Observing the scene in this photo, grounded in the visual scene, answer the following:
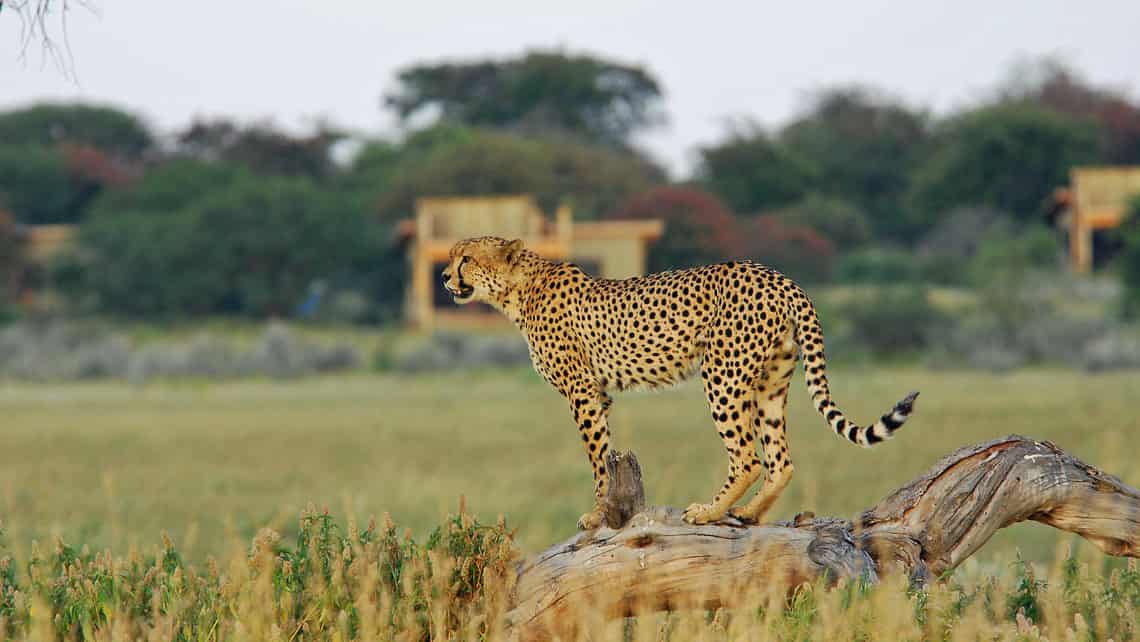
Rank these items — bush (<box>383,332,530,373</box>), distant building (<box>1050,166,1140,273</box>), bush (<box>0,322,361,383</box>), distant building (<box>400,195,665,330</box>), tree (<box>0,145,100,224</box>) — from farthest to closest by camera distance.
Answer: tree (<box>0,145,100,224</box>) → distant building (<box>1050,166,1140,273</box>) → distant building (<box>400,195,665,330</box>) → bush (<box>383,332,530,373</box>) → bush (<box>0,322,361,383</box>)

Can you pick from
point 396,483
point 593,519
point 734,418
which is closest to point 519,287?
point 593,519

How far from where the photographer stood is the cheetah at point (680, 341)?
5746mm

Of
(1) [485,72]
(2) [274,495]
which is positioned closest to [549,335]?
(2) [274,495]

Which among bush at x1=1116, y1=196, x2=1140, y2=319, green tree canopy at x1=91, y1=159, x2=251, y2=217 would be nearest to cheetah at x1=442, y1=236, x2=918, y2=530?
bush at x1=1116, y1=196, x2=1140, y2=319

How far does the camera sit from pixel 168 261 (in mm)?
43750

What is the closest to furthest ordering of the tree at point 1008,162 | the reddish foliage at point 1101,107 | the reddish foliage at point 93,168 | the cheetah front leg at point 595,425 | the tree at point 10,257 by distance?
the cheetah front leg at point 595,425
the tree at point 10,257
the reddish foliage at point 93,168
the tree at point 1008,162
the reddish foliage at point 1101,107

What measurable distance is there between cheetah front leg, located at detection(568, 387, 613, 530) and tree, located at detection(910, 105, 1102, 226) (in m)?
57.4

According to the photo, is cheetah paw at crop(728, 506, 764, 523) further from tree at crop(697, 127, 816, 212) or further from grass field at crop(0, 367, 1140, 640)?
tree at crop(697, 127, 816, 212)

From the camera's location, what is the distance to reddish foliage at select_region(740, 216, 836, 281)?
49594 mm

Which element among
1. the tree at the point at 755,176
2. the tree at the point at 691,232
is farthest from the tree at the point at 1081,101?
the tree at the point at 691,232

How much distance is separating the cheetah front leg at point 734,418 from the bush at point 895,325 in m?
28.5

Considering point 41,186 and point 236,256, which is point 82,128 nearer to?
point 41,186

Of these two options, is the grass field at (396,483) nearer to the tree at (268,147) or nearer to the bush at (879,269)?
the bush at (879,269)

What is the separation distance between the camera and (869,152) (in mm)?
70188
